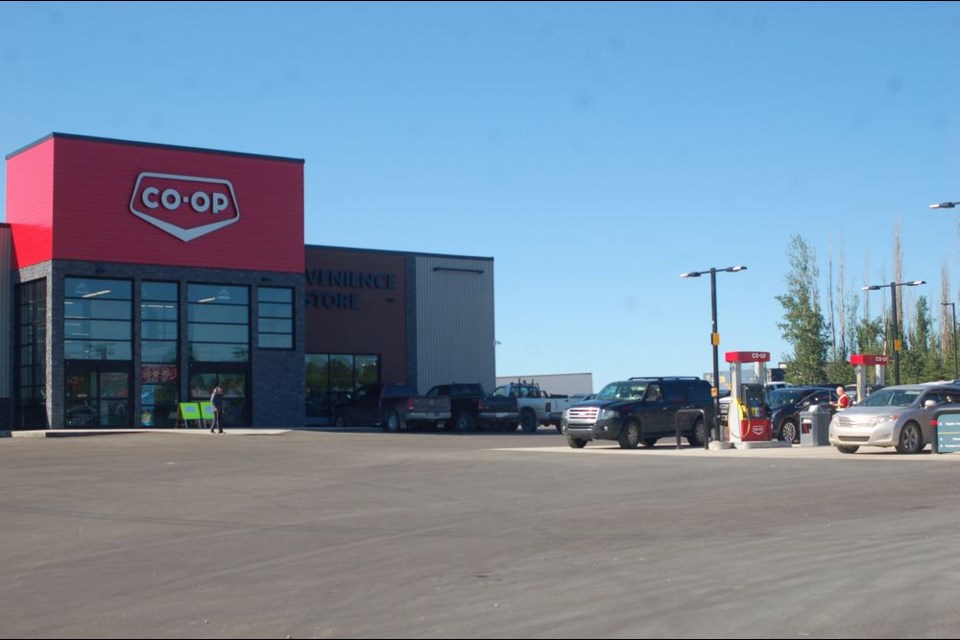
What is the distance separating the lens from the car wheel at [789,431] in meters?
35.8

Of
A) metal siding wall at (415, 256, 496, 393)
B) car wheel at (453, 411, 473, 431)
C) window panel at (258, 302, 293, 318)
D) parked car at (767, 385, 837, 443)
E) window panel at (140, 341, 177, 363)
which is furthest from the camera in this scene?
metal siding wall at (415, 256, 496, 393)

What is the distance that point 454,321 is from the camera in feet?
187

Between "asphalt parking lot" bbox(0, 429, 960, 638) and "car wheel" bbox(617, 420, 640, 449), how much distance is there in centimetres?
698

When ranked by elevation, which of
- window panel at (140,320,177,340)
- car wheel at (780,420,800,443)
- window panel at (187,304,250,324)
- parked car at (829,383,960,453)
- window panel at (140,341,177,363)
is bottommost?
car wheel at (780,420,800,443)

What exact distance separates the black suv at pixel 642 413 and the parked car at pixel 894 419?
4.22 meters

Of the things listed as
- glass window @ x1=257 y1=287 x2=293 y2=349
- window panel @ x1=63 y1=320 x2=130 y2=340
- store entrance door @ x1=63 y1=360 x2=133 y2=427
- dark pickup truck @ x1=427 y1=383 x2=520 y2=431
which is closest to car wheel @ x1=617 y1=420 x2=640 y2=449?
dark pickup truck @ x1=427 y1=383 x2=520 y2=431

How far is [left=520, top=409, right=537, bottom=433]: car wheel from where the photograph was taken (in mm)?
47812

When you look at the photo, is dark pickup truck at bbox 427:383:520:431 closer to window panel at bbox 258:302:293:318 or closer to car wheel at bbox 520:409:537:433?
car wheel at bbox 520:409:537:433

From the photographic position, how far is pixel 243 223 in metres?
46.8

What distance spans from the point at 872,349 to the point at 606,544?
53755 millimetres

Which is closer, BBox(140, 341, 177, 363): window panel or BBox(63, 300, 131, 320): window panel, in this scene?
BBox(63, 300, 131, 320): window panel

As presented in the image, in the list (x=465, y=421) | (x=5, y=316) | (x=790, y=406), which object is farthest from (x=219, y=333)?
(x=790, y=406)

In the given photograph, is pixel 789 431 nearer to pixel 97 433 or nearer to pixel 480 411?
pixel 480 411

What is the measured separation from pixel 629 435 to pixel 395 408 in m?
16.5
